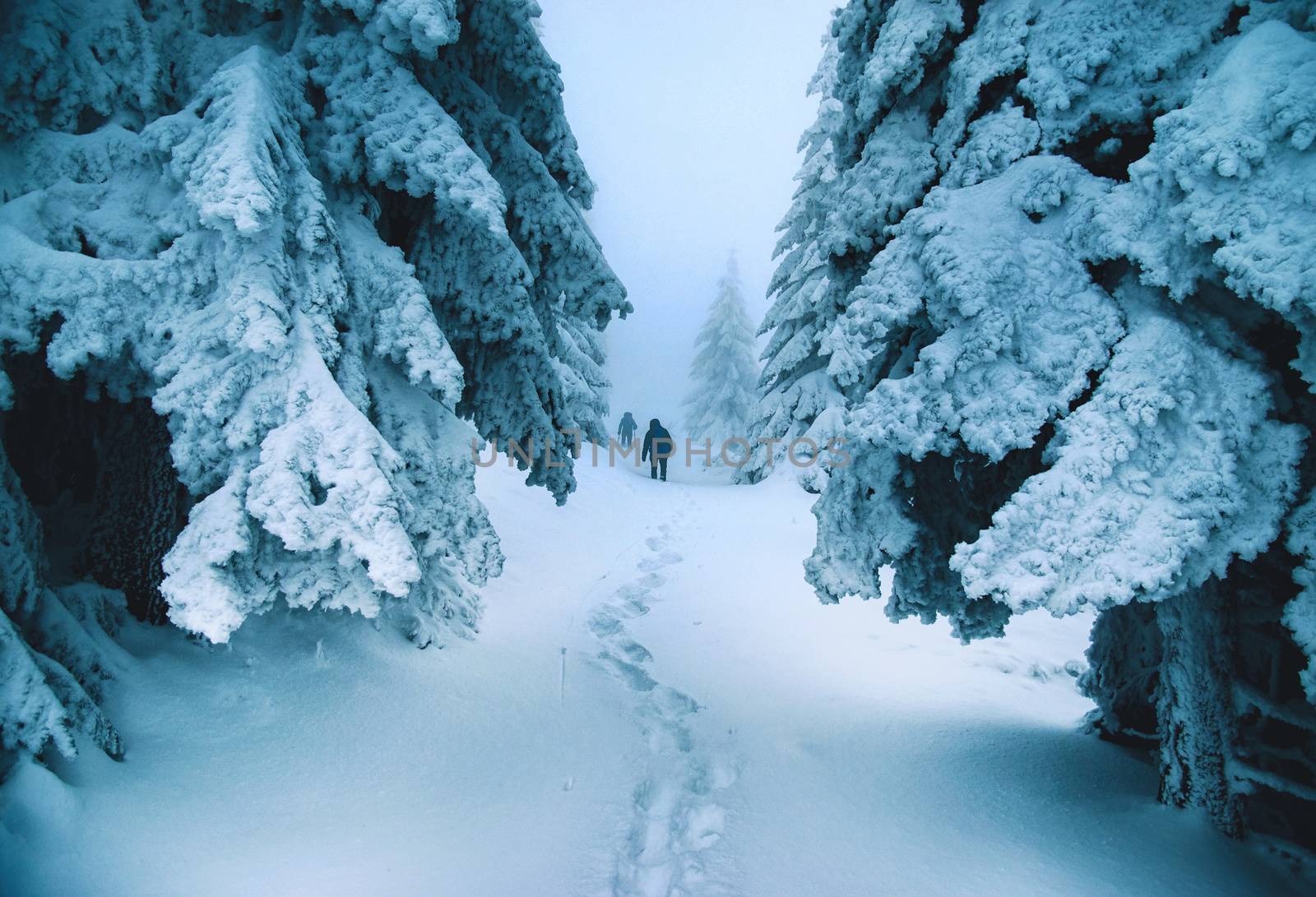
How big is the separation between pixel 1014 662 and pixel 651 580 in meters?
5.41

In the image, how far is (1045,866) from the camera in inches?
156

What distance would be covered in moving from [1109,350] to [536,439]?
4825mm

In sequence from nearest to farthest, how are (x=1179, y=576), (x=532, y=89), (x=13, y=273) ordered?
(x=1179, y=576) < (x=13, y=273) < (x=532, y=89)

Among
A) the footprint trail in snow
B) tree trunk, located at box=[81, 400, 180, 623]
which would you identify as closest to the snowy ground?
the footprint trail in snow

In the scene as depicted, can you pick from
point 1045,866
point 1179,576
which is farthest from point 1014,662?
point 1179,576

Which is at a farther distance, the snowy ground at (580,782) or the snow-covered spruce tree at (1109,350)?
the snowy ground at (580,782)

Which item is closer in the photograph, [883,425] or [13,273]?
[13,273]

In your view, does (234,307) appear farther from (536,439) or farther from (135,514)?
(536,439)

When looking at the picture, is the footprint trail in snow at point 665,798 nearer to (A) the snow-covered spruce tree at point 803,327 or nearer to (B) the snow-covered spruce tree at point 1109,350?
(B) the snow-covered spruce tree at point 1109,350

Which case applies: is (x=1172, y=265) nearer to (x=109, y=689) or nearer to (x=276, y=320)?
(x=276, y=320)

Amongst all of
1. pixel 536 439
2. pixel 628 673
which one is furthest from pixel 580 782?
pixel 536 439

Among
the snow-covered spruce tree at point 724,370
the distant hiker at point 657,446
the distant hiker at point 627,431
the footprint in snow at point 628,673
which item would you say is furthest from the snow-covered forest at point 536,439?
the snow-covered spruce tree at point 724,370

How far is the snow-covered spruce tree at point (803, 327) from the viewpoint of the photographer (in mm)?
15570

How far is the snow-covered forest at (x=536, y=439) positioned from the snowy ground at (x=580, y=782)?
0.03m
